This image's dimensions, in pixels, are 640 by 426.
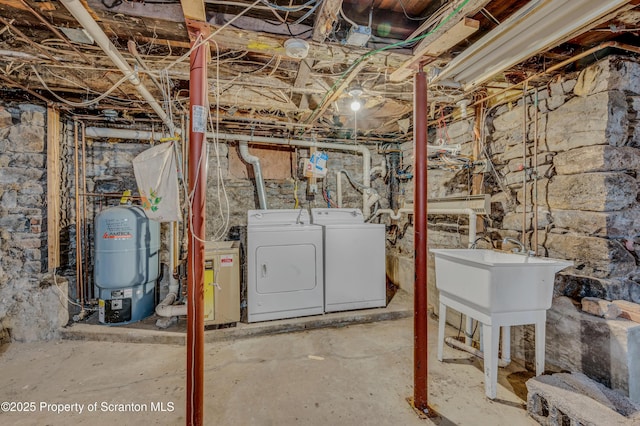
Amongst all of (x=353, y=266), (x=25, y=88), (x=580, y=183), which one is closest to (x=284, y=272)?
(x=353, y=266)

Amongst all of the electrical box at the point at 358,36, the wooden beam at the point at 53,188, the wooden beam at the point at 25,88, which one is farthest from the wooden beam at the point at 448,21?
the wooden beam at the point at 53,188

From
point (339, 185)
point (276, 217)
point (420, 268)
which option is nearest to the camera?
point (420, 268)

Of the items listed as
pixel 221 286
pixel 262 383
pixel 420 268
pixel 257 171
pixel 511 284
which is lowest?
pixel 262 383

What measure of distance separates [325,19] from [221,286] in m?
2.38

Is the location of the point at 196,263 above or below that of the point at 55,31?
below

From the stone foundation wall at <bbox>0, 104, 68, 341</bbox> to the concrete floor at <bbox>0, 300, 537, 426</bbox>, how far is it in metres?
0.22

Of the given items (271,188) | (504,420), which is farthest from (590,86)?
(271,188)

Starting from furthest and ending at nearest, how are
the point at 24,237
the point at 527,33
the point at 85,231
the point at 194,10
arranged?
the point at 85,231, the point at 24,237, the point at 527,33, the point at 194,10

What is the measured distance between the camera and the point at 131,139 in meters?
3.45

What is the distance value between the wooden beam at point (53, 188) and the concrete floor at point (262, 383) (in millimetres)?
835

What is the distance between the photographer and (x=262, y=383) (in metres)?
2.07

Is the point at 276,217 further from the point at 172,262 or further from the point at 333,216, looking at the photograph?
the point at 172,262

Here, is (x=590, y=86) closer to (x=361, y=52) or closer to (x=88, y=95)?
(x=361, y=52)

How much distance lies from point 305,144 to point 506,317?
118 inches
